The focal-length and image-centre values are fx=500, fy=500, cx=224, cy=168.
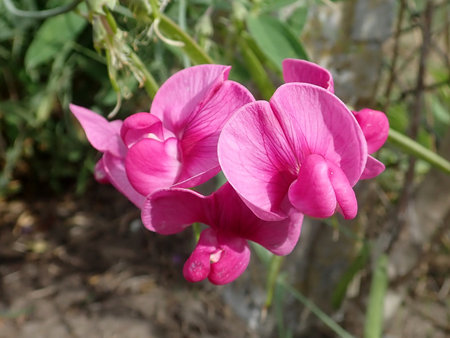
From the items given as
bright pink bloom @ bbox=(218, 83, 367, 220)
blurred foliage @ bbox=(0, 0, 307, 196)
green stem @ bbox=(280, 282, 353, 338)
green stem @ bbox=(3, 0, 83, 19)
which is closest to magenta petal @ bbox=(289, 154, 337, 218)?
bright pink bloom @ bbox=(218, 83, 367, 220)

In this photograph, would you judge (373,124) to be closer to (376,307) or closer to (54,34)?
(376,307)

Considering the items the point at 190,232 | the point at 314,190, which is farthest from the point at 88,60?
the point at 314,190

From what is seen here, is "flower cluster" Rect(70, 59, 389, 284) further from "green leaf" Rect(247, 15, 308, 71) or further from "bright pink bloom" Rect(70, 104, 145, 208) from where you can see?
"green leaf" Rect(247, 15, 308, 71)

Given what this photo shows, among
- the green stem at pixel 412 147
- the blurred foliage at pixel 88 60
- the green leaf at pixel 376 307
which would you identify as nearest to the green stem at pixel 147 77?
the blurred foliage at pixel 88 60

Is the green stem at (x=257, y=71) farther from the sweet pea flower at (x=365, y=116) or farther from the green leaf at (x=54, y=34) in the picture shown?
the green leaf at (x=54, y=34)

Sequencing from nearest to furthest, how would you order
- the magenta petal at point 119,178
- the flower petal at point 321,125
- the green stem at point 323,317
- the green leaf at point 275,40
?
the flower petal at point 321,125
the magenta petal at point 119,178
the green leaf at point 275,40
the green stem at point 323,317

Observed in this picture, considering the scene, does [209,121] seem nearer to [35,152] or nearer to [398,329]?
[398,329]
